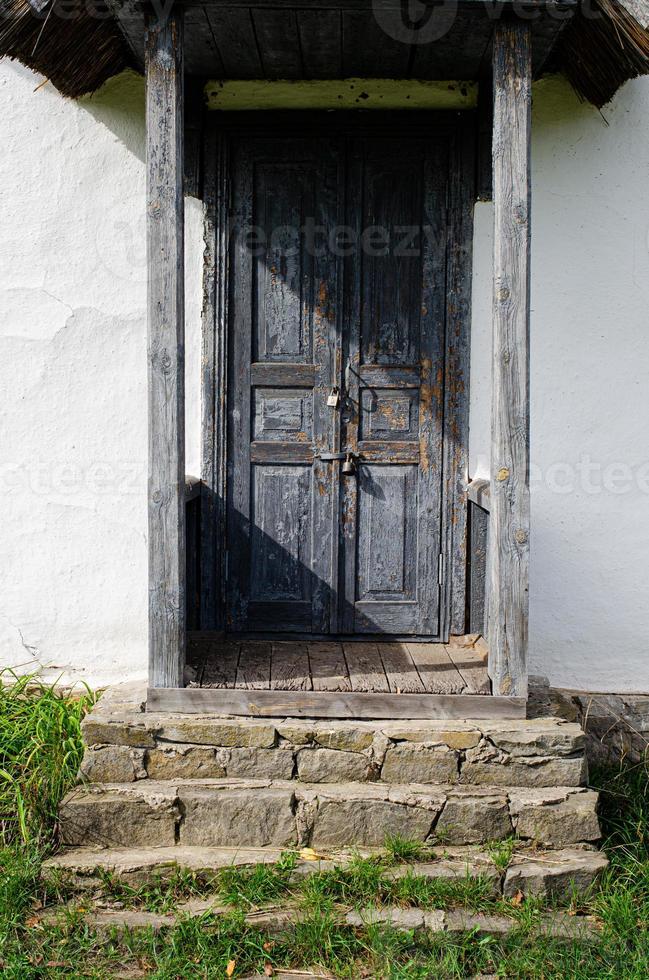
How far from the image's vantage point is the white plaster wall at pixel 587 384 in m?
4.07

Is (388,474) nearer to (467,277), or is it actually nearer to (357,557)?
(357,557)

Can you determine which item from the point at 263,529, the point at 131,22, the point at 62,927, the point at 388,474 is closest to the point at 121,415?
the point at 263,529

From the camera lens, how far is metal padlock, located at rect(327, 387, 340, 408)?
165 inches

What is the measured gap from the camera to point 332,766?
10.7 ft

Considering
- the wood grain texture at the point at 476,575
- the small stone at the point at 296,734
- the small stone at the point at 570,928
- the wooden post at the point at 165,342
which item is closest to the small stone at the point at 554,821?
the small stone at the point at 570,928

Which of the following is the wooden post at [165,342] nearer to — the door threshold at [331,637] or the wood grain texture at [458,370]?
the door threshold at [331,637]

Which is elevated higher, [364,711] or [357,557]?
[357,557]

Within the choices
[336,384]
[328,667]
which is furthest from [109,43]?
[328,667]

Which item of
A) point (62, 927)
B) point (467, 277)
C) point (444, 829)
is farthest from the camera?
point (467, 277)

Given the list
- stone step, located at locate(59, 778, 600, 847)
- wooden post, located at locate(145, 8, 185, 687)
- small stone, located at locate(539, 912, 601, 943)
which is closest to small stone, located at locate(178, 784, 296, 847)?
stone step, located at locate(59, 778, 600, 847)

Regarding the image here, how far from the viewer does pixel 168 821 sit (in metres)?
3.19

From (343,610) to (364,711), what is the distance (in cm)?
98

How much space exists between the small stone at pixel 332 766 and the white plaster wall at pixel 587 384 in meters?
1.27

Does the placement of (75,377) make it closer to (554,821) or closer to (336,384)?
(336,384)
